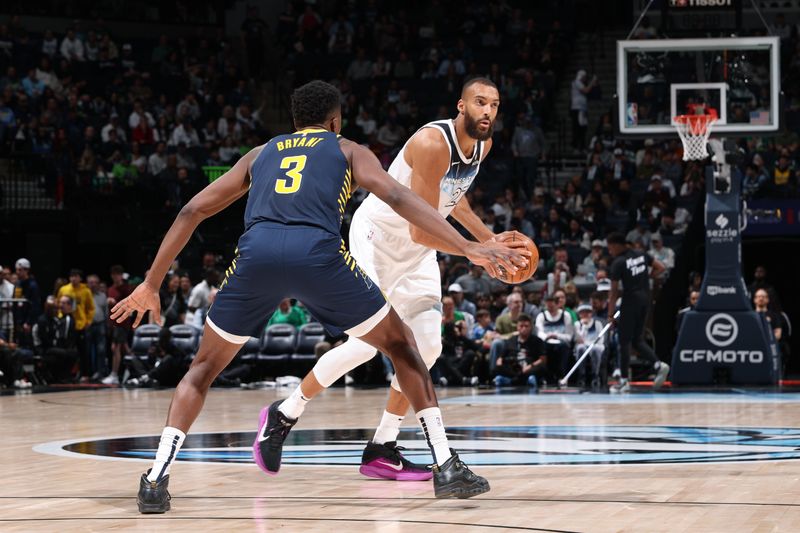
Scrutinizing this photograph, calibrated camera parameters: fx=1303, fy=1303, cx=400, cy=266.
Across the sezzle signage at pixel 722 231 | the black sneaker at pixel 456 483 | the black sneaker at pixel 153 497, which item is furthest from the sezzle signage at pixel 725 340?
the black sneaker at pixel 153 497

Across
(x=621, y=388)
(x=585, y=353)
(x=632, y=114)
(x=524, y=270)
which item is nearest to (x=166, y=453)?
(x=524, y=270)

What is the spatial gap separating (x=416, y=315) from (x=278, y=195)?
1414 millimetres

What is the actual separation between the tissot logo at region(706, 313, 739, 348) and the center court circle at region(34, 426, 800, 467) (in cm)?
601

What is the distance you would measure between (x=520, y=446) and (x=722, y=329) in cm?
774

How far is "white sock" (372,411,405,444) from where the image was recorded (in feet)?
21.5

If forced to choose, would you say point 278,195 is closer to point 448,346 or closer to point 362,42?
point 448,346

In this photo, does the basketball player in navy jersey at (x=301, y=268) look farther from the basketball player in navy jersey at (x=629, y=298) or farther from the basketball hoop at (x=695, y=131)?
the basketball hoop at (x=695, y=131)

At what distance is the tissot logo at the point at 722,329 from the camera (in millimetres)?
15008

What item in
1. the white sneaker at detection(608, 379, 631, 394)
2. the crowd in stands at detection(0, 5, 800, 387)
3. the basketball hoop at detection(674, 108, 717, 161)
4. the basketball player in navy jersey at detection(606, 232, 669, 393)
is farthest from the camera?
the crowd in stands at detection(0, 5, 800, 387)

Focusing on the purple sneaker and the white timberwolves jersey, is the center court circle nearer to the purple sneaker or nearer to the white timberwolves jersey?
the purple sneaker

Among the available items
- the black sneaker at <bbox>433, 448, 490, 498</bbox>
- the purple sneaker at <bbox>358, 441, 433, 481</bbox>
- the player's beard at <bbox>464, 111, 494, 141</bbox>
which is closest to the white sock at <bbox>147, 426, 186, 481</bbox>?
the black sneaker at <bbox>433, 448, 490, 498</bbox>

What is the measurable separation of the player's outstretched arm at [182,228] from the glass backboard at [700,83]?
10.2 meters

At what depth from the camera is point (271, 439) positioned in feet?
20.6

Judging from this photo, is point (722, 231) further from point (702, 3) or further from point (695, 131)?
point (702, 3)
